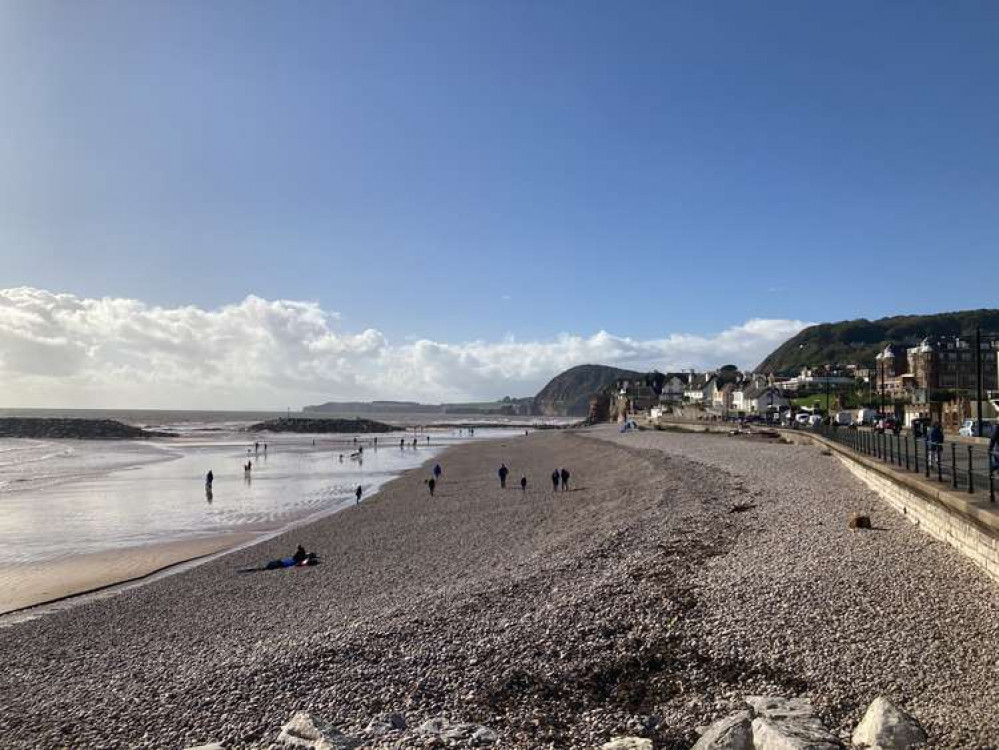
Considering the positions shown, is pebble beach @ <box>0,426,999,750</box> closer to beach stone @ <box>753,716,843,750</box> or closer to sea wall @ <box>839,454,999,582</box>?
sea wall @ <box>839,454,999,582</box>

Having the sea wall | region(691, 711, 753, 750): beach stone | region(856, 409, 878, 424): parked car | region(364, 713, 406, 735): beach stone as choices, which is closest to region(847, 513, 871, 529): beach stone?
the sea wall

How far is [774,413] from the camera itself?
277 ft

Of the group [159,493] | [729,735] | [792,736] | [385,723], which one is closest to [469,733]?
[385,723]

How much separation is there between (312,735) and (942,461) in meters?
18.9

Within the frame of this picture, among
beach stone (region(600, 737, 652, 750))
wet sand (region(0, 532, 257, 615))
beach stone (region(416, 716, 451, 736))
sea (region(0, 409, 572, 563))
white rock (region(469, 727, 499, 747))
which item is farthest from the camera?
sea (region(0, 409, 572, 563))

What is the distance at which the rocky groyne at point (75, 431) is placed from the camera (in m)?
103

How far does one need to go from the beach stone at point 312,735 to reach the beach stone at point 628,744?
289cm

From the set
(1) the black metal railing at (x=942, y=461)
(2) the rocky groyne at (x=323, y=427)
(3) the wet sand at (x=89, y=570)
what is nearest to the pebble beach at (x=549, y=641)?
(1) the black metal railing at (x=942, y=461)

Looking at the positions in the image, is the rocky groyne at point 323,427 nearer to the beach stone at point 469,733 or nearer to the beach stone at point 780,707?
the beach stone at point 469,733

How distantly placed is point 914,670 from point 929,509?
7.64m

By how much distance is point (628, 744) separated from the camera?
730 cm

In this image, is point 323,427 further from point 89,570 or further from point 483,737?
point 483,737

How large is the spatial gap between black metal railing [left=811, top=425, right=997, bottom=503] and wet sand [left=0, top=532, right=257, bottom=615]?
20.0 metres

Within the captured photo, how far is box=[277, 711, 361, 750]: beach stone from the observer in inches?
306
